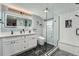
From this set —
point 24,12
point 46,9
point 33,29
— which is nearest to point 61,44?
point 33,29

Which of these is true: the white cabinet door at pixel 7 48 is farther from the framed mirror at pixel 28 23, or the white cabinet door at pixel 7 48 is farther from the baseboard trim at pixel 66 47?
the baseboard trim at pixel 66 47

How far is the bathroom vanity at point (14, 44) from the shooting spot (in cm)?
145

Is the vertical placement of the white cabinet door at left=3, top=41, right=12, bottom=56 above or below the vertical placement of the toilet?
below

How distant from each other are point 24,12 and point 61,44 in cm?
131

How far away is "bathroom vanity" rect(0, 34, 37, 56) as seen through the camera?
1.45 metres

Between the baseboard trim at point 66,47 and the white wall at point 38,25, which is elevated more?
the white wall at point 38,25

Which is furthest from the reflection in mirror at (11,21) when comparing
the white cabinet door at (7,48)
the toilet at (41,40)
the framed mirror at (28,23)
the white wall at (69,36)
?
the white wall at (69,36)

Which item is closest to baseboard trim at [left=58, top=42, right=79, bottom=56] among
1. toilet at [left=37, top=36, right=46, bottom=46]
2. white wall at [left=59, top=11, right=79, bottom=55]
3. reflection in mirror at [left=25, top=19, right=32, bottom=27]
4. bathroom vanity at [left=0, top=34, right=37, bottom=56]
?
white wall at [left=59, top=11, right=79, bottom=55]

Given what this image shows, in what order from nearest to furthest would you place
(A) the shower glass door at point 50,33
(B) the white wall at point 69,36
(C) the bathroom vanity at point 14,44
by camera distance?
(C) the bathroom vanity at point 14,44, (B) the white wall at point 69,36, (A) the shower glass door at point 50,33

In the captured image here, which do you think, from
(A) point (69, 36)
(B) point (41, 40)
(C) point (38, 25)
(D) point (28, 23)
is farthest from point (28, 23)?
(A) point (69, 36)

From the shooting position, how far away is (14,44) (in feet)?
5.45

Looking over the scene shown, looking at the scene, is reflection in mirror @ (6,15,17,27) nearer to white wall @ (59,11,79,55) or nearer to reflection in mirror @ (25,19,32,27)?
reflection in mirror @ (25,19,32,27)

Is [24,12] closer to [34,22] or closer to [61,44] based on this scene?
[34,22]

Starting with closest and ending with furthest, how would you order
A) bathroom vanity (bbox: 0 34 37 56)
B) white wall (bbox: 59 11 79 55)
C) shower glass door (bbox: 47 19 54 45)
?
bathroom vanity (bbox: 0 34 37 56) → white wall (bbox: 59 11 79 55) → shower glass door (bbox: 47 19 54 45)
